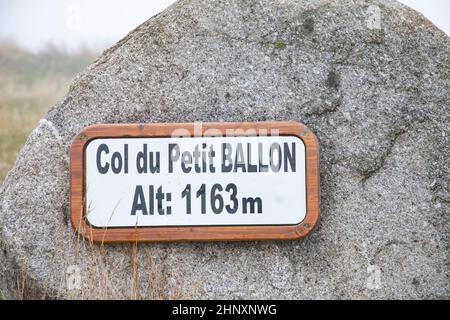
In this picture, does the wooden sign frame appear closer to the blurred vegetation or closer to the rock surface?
the rock surface

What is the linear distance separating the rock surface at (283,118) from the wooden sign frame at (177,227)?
0.09m

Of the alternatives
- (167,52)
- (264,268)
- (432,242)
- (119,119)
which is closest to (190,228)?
(264,268)

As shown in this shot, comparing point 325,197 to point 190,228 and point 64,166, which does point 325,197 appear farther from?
point 64,166

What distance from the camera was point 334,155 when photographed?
12.6ft

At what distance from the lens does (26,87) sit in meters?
13.6

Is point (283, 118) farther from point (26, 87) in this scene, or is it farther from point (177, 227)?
point (26, 87)

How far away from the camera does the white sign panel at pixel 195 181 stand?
3.72 metres

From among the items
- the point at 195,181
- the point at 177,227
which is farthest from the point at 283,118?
the point at 177,227

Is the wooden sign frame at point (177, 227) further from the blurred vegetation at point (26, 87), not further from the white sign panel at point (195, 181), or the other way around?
the blurred vegetation at point (26, 87)

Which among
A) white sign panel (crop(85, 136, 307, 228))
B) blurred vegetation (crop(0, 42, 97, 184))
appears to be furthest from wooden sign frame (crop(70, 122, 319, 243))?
blurred vegetation (crop(0, 42, 97, 184))

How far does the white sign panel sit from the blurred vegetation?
3684 millimetres

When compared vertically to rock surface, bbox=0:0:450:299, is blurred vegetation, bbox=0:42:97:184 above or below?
above

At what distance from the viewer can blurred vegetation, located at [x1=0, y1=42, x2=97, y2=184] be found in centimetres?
916

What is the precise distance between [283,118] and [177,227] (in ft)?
2.71
